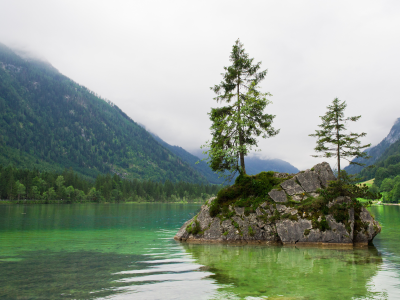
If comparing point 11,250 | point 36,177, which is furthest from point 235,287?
point 36,177

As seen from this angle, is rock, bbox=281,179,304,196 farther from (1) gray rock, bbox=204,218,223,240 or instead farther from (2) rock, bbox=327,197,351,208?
(1) gray rock, bbox=204,218,223,240

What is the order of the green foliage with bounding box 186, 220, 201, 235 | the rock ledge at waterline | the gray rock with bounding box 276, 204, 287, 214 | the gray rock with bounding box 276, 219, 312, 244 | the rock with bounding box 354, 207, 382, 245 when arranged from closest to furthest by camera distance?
the rock ledge at waterline → the gray rock with bounding box 276, 219, 312, 244 → the rock with bounding box 354, 207, 382, 245 → the gray rock with bounding box 276, 204, 287, 214 → the green foliage with bounding box 186, 220, 201, 235

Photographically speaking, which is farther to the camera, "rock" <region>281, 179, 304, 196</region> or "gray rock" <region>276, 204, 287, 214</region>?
"rock" <region>281, 179, 304, 196</region>

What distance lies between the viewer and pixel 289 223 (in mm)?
22531

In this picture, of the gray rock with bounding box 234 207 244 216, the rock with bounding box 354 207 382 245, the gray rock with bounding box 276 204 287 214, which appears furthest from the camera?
the gray rock with bounding box 234 207 244 216

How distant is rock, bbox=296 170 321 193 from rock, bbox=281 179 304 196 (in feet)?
1.62

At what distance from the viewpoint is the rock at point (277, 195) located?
79.7ft

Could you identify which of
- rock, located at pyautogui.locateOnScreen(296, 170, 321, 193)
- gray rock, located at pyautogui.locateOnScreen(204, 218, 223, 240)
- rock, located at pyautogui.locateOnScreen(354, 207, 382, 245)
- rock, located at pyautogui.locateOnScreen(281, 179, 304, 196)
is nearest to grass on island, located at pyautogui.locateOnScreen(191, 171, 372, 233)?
rock, located at pyautogui.locateOnScreen(354, 207, 382, 245)

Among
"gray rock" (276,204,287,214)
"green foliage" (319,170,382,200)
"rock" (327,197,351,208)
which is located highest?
"green foliage" (319,170,382,200)

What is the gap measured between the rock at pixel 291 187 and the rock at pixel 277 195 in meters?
0.64

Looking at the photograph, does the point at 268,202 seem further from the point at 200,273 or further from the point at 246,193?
the point at 200,273

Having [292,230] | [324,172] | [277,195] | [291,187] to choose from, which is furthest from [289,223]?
[324,172]

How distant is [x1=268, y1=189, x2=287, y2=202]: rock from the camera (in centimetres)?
2430

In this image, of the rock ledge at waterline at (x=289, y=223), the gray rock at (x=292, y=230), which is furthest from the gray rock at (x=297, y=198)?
the gray rock at (x=292, y=230)
